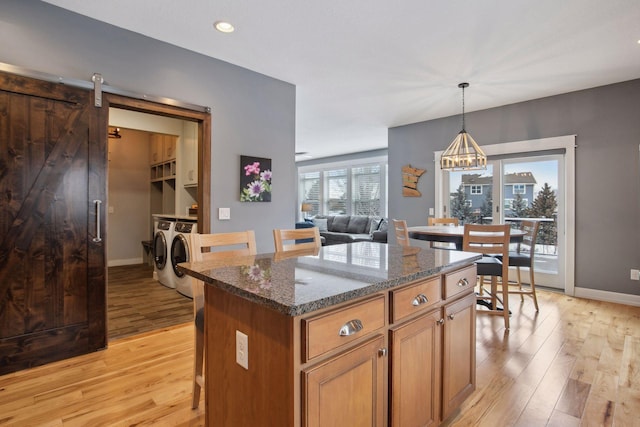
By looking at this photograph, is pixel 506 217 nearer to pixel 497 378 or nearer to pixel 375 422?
pixel 497 378

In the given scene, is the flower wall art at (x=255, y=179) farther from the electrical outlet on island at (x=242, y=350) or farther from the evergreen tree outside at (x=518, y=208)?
the evergreen tree outside at (x=518, y=208)

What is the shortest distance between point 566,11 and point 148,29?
3.22m

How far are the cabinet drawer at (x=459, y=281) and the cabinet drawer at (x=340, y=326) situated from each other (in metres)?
0.51

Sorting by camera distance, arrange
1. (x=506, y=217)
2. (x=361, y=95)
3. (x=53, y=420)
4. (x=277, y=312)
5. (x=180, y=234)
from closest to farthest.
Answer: (x=277, y=312)
(x=53, y=420)
(x=180, y=234)
(x=361, y=95)
(x=506, y=217)

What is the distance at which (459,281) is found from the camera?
1677 mm

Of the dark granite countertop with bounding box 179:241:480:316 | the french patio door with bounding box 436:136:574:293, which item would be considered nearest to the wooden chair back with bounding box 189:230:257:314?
the dark granite countertop with bounding box 179:241:480:316

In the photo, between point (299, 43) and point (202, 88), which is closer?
point (299, 43)

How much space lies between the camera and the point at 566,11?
2426mm

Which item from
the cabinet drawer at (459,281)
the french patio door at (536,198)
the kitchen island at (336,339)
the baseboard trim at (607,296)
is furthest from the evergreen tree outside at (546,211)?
the kitchen island at (336,339)

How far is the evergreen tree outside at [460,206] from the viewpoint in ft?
17.1

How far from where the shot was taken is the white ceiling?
2.40 meters

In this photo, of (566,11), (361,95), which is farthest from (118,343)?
(566,11)

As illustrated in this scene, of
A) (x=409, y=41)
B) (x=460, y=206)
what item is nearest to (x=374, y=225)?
(x=460, y=206)

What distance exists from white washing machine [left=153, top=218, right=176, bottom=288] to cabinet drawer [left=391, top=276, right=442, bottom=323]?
361 cm
